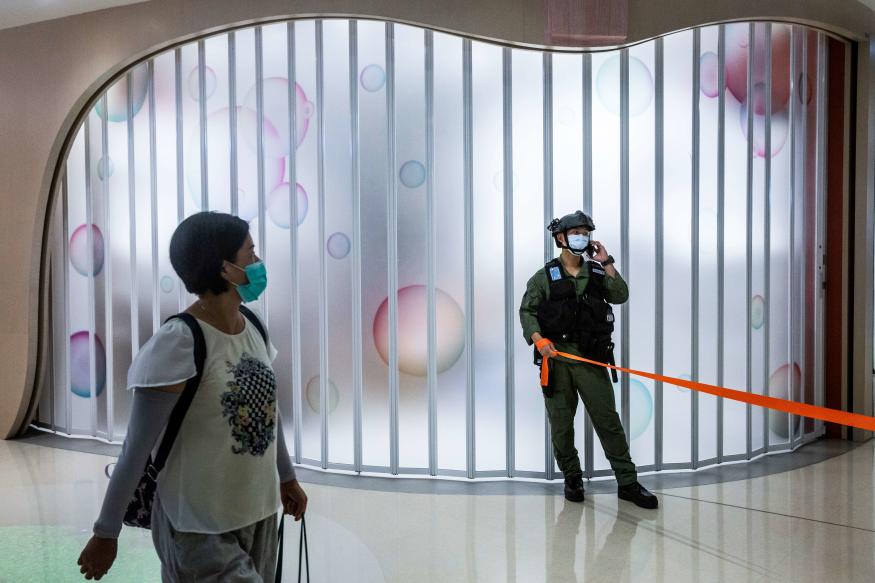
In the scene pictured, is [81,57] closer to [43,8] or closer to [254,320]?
[43,8]

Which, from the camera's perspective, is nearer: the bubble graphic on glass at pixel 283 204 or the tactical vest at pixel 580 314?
the tactical vest at pixel 580 314

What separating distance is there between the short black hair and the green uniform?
250 cm

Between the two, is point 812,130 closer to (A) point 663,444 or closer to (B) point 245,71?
(A) point 663,444

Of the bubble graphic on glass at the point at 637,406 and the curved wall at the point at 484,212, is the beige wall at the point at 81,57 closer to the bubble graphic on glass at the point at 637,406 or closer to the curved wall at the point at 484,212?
the curved wall at the point at 484,212

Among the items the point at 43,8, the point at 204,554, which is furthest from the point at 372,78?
the point at 204,554

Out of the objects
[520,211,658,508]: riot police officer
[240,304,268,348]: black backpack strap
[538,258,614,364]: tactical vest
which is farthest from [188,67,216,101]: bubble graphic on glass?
[240,304,268,348]: black backpack strap

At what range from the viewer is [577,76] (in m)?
4.48

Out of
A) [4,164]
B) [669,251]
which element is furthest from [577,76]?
[4,164]

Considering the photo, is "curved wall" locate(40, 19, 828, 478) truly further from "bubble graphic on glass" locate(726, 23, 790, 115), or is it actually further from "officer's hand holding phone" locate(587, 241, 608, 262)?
"officer's hand holding phone" locate(587, 241, 608, 262)

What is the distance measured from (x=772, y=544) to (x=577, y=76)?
2.66m

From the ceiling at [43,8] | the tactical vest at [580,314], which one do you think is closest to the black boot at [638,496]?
the tactical vest at [580,314]

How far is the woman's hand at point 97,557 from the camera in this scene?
165cm

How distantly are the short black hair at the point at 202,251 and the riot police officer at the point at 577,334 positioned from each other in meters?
2.44

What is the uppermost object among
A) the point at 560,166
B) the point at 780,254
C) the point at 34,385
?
the point at 560,166
